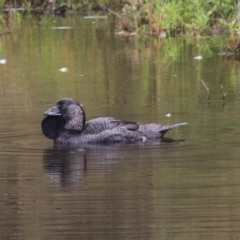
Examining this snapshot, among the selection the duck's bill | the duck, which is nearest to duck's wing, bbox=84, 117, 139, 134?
the duck

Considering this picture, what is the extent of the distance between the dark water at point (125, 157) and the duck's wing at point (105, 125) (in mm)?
390

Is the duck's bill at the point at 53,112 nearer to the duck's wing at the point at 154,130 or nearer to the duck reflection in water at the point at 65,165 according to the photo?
the duck reflection in water at the point at 65,165

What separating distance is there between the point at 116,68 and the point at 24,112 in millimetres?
4548

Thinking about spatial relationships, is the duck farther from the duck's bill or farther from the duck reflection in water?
the duck reflection in water

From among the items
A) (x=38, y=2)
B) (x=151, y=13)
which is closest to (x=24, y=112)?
(x=151, y=13)

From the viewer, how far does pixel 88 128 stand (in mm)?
12266

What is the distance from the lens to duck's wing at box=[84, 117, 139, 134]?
12008mm

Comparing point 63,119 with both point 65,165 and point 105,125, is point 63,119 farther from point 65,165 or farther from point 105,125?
point 65,165

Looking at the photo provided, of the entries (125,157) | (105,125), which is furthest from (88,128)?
(125,157)

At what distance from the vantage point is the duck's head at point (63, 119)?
12273 mm

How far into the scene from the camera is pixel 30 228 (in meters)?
8.22

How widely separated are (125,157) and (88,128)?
1353 millimetres

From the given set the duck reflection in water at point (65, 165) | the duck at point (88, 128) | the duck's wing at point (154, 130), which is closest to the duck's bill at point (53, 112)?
the duck at point (88, 128)

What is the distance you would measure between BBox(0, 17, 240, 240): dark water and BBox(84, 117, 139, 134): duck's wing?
390 millimetres
